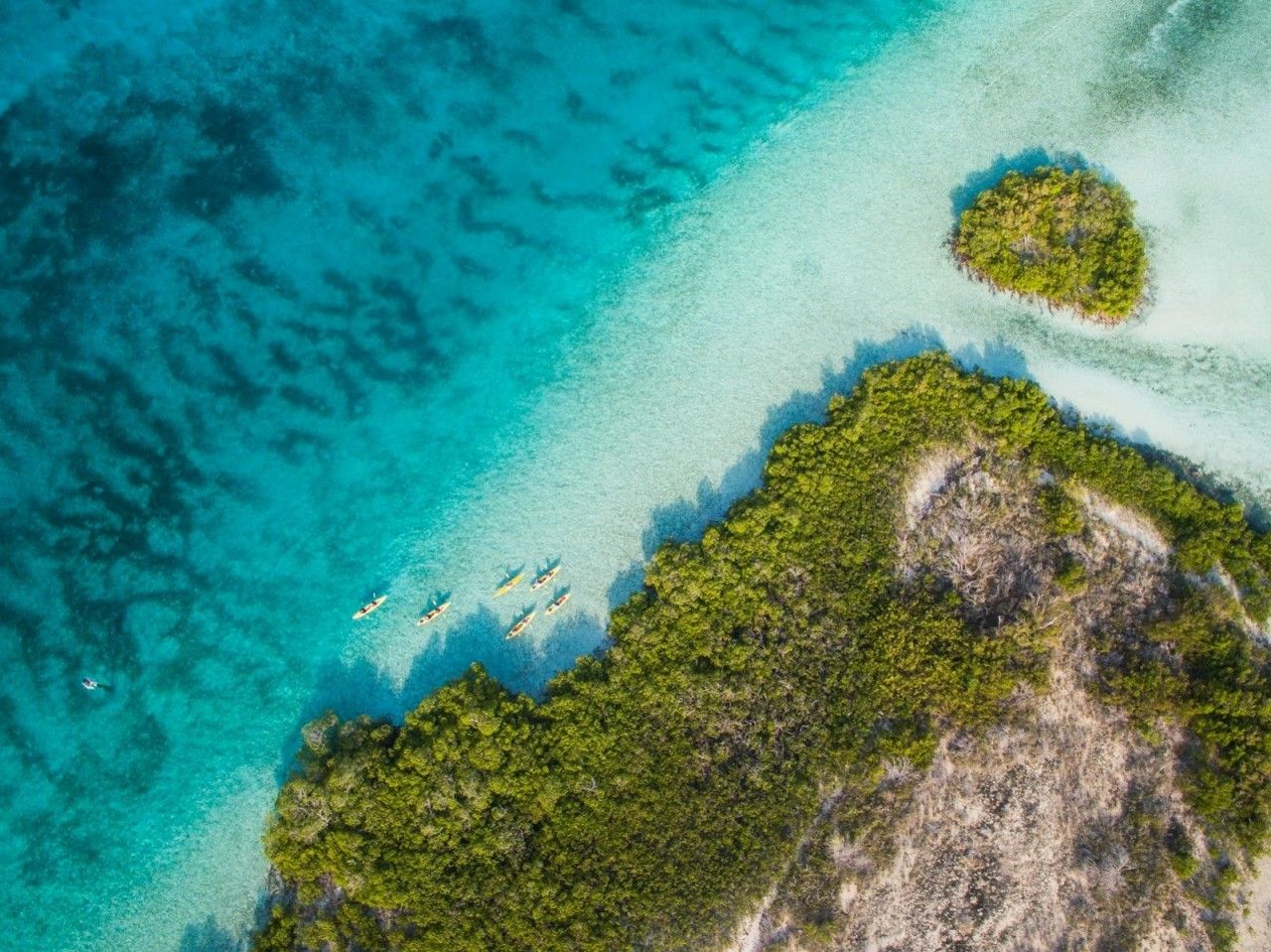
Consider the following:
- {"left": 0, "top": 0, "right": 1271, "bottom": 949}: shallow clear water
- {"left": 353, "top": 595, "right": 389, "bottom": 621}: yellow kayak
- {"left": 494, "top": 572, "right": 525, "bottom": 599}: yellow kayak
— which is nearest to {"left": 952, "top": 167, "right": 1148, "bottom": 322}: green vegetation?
{"left": 0, "top": 0, "right": 1271, "bottom": 949}: shallow clear water

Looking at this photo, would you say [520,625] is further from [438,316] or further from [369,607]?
[438,316]

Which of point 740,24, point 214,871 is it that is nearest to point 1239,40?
point 740,24

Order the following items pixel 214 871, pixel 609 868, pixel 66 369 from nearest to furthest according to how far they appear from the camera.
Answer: pixel 609 868, pixel 214 871, pixel 66 369

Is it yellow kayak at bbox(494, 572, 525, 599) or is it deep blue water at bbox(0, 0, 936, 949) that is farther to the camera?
deep blue water at bbox(0, 0, 936, 949)

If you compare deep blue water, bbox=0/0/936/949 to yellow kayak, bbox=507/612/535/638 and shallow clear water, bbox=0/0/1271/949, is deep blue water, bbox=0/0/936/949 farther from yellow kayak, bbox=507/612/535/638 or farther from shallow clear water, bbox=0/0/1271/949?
yellow kayak, bbox=507/612/535/638

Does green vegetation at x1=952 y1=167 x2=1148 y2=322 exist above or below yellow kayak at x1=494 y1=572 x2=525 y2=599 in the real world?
below

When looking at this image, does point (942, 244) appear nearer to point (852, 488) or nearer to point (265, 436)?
point (852, 488)

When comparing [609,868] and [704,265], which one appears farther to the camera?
[704,265]
